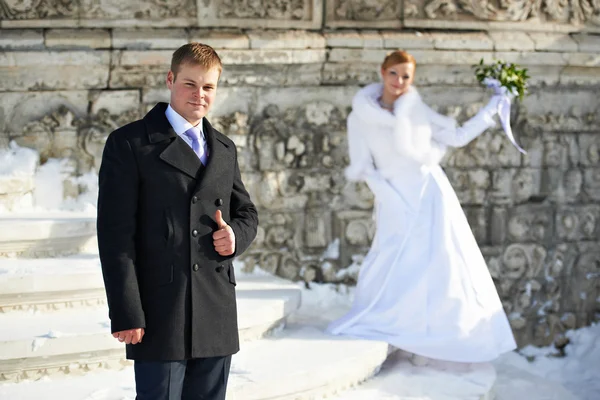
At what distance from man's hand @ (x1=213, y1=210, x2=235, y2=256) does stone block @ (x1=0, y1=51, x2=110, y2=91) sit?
3.60 m

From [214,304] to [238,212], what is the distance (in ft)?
1.07

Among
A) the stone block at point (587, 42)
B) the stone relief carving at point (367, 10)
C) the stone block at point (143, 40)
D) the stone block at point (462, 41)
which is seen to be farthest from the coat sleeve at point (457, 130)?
the stone block at point (587, 42)

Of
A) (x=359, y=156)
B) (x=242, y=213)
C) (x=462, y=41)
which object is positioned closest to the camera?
(x=242, y=213)

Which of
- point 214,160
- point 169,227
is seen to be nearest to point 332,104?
point 214,160

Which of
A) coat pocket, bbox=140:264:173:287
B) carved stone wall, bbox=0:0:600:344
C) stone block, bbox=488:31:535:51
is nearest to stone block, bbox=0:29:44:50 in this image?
carved stone wall, bbox=0:0:600:344

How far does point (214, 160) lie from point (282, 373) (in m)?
1.71

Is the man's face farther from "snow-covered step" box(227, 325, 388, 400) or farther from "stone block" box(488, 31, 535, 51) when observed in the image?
"stone block" box(488, 31, 535, 51)

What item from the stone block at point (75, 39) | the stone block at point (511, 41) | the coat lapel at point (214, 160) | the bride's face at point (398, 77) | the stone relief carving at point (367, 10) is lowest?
the coat lapel at point (214, 160)

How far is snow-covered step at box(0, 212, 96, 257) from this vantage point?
461 centimetres

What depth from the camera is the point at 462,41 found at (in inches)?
251

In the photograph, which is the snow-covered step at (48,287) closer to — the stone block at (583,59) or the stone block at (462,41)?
the stone block at (462,41)

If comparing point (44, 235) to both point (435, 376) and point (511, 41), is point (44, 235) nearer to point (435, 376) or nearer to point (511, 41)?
point (435, 376)

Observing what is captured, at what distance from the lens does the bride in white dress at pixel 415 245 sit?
4559mm

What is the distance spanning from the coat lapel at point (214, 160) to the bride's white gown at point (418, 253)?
2.18 meters
